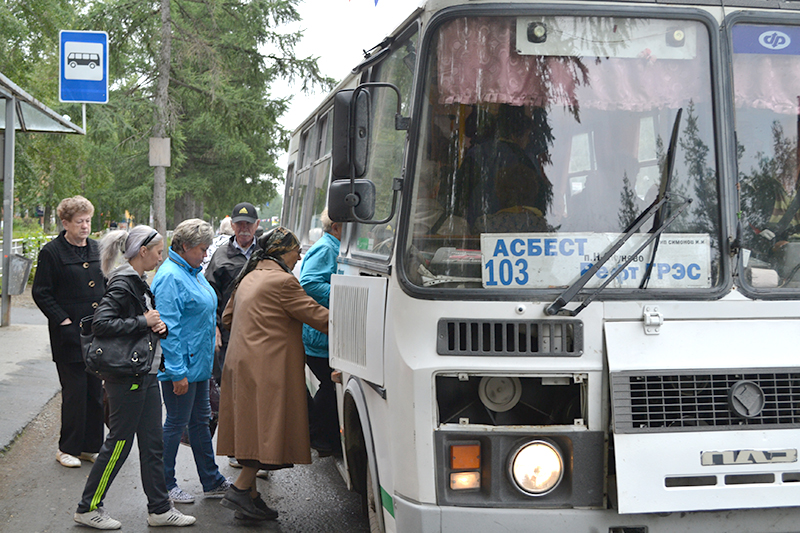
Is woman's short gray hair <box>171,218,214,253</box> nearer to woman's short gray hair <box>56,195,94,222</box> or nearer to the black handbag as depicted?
the black handbag

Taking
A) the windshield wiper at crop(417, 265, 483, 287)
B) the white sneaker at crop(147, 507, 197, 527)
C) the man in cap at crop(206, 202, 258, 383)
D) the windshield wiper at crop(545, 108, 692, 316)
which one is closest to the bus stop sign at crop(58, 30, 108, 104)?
the man in cap at crop(206, 202, 258, 383)

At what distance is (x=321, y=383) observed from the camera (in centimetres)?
598

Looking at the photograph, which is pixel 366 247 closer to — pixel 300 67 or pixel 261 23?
pixel 300 67

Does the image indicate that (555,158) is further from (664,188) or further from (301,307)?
(301,307)

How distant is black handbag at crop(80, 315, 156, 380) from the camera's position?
16.2 feet

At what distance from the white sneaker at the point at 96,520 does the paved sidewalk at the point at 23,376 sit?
7.43 feet

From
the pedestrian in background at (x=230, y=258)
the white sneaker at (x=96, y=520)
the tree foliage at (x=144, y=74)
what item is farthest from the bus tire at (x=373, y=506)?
the tree foliage at (x=144, y=74)

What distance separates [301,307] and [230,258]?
2.71 metres

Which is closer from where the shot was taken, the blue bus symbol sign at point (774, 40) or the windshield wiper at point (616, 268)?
the windshield wiper at point (616, 268)

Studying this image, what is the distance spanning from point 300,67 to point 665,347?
2462 centimetres

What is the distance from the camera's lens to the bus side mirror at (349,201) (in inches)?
141

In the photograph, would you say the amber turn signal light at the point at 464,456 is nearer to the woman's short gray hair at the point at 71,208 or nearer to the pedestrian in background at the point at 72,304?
the pedestrian in background at the point at 72,304

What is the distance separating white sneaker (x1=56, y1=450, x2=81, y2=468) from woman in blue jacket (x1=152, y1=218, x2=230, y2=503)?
1.30 meters

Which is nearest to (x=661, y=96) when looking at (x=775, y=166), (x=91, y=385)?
(x=775, y=166)
